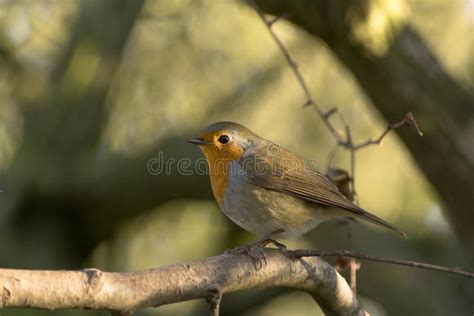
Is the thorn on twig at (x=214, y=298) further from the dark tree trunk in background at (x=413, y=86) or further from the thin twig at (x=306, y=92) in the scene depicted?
the dark tree trunk in background at (x=413, y=86)

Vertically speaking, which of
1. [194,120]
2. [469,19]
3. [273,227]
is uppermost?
[469,19]

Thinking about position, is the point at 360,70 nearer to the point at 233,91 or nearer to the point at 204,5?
the point at 233,91

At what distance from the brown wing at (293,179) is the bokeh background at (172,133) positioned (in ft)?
3.86

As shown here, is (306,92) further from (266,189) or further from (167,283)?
(167,283)

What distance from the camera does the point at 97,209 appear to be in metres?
6.98

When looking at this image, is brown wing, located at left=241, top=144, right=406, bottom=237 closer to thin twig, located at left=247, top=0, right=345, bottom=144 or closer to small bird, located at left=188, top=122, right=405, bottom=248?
small bird, located at left=188, top=122, right=405, bottom=248

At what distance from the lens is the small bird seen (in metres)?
4.30

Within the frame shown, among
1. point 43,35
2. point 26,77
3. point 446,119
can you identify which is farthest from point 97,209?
point 446,119

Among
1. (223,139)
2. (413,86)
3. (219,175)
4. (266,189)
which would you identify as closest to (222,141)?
(223,139)

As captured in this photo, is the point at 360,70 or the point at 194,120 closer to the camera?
the point at 360,70

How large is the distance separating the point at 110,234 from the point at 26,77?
1.69 meters

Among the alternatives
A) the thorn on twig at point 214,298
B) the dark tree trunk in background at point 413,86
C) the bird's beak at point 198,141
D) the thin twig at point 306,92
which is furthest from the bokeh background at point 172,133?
the thorn on twig at point 214,298

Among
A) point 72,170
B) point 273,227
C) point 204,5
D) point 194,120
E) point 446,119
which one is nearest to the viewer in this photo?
point 273,227

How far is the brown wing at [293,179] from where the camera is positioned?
4.41m
